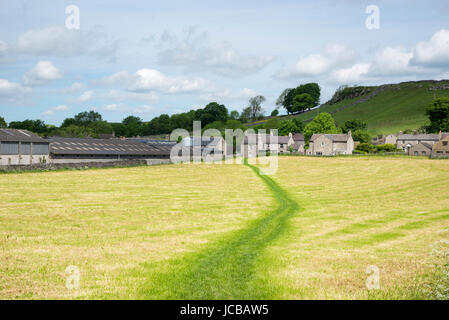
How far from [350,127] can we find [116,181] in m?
130

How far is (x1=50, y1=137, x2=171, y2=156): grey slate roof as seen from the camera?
81.4m

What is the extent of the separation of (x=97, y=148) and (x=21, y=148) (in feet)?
52.3

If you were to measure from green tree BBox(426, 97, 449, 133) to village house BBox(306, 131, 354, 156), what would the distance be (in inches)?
1582

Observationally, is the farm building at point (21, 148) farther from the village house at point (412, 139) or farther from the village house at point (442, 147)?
the village house at point (412, 139)

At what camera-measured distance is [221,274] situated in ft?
53.3

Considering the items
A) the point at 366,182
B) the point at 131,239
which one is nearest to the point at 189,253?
the point at 131,239

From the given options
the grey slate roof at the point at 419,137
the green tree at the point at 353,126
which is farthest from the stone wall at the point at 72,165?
the green tree at the point at 353,126

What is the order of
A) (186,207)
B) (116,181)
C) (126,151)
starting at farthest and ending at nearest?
(126,151) → (116,181) → (186,207)

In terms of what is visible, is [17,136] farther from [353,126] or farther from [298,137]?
[353,126]

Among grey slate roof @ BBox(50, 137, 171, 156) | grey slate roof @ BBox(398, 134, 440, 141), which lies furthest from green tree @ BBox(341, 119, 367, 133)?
grey slate roof @ BBox(50, 137, 171, 156)

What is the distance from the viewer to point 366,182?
179 feet

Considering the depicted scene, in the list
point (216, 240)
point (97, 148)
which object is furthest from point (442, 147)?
point (216, 240)

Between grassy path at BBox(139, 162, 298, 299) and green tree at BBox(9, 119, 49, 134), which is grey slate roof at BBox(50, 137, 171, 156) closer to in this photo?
grassy path at BBox(139, 162, 298, 299)
